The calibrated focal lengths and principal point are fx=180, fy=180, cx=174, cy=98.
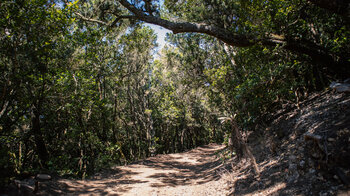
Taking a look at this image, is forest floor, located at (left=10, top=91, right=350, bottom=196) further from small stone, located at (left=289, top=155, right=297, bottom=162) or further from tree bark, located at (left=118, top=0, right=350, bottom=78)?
tree bark, located at (left=118, top=0, right=350, bottom=78)

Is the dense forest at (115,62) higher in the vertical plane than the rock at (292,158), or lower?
higher

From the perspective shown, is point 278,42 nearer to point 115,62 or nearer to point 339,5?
point 339,5

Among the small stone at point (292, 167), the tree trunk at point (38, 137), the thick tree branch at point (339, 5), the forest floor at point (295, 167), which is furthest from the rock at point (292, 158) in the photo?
the tree trunk at point (38, 137)

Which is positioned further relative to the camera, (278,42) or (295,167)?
(278,42)

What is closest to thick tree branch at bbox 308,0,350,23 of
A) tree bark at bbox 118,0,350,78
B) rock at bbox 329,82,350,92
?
tree bark at bbox 118,0,350,78

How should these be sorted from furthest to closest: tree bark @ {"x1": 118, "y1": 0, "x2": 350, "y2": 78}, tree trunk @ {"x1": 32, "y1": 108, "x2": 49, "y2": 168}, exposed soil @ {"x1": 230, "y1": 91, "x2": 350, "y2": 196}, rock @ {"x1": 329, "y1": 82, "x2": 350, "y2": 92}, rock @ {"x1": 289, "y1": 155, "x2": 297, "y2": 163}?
1. tree trunk @ {"x1": 32, "y1": 108, "x2": 49, "y2": 168}
2. tree bark @ {"x1": 118, "y1": 0, "x2": 350, "y2": 78}
3. rock @ {"x1": 329, "y1": 82, "x2": 350, "y2": 92}
4. rock @ {"x1": 289, "y1": 155, "x2": 297, "y2": 163}
5. exposed soil @ {"x1": 230, "y1": 91, "x2": 350, "y2": 196}

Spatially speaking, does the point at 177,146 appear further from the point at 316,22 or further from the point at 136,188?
the point at 316,22

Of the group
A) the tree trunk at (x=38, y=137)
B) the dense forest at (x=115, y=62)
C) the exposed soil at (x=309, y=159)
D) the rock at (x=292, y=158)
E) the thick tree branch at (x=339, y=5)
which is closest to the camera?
the exposed soil at (x=309, y=159)

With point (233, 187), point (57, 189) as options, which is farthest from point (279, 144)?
point (57, 189)

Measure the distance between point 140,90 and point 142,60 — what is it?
3.57m

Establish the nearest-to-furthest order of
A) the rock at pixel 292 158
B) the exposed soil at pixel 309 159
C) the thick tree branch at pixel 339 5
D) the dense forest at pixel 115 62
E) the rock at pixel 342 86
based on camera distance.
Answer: the exposed soil at pixel 309 159
the thick tree branch at pixel 339 5
the rock at pixel 292 158
the rock at pixel 342 86
the dense forest at pixel 115 62

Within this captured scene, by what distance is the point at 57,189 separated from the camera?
571 centimetres

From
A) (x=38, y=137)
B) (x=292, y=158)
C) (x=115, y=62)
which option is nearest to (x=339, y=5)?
(x=292, y=158)

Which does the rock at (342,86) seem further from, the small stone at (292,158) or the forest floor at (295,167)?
the small stone at (292,158)
